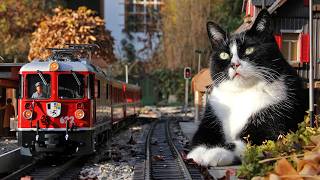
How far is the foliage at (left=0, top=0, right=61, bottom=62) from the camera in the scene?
1205 inches

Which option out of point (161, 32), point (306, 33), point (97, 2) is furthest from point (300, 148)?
point (161, 32)

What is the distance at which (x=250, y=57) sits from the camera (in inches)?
251

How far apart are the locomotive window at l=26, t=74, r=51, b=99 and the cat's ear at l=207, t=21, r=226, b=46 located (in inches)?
241

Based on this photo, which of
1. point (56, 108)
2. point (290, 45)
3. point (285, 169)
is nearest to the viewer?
point (285, 169)

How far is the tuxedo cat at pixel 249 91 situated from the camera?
6359mm

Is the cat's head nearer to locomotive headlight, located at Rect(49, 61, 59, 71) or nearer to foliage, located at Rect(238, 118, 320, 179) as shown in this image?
foliage, located at Rect(238, 118, 320, 179)

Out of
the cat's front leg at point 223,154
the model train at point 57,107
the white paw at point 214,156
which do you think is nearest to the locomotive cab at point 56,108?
the model train at point 57,107

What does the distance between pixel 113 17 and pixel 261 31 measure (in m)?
65.8

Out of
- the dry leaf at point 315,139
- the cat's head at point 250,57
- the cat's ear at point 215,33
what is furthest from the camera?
the cat's ear at point 215,33

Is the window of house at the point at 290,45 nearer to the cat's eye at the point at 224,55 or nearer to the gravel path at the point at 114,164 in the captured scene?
the gravel path at the point at 114,164

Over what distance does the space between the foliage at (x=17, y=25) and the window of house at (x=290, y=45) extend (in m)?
17.4

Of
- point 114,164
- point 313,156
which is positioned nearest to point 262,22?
point 313,156

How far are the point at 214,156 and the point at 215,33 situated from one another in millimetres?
1479

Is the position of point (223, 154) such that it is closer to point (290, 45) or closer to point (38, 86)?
point (38, 86)
